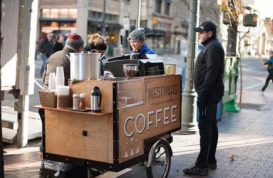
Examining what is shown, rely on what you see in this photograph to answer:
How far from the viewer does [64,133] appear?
16.3 feet

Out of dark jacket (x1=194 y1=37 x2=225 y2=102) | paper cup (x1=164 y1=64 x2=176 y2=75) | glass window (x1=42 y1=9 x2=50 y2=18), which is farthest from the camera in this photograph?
glass window (x1=42 y1=9 x2=50 y2=18)

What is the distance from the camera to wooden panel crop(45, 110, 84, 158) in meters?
4.87

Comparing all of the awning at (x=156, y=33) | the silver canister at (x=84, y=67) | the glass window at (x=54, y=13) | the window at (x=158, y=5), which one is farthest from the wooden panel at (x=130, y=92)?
the window at (x=158, y=5)

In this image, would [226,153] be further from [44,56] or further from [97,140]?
[44,56]

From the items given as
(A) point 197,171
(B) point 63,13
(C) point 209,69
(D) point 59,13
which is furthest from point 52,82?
(D) point 59,13

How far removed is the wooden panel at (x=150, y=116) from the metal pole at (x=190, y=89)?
9.29ft

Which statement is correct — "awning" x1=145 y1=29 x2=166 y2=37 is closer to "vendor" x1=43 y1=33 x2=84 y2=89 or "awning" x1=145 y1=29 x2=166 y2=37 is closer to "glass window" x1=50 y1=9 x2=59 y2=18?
"glass window" x1=50 y1=9 x2=59 y2=18

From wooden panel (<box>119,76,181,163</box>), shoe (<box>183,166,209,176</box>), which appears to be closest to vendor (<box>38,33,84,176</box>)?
wooden panel (<box>119,76,181,163</box>)

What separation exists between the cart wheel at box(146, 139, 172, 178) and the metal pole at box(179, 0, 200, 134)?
3113 mm

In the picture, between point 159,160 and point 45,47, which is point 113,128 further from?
point 45,47

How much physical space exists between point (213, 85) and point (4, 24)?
131 inches

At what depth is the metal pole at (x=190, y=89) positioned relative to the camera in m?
8.82

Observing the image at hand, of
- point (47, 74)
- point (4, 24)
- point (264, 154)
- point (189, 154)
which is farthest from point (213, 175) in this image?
point (4, 24)

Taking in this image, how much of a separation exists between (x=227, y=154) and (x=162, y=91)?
95.0 inches
